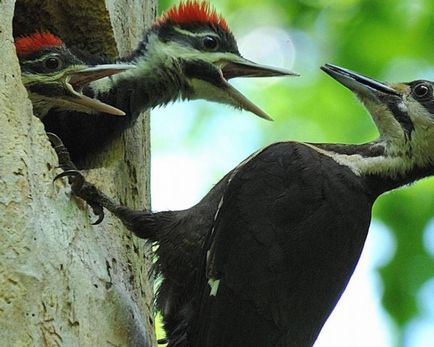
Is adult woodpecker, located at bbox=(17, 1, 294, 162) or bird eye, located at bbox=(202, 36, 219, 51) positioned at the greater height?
bird eye, located at bbox=(202, 36, 219, 51)

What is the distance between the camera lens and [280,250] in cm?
285

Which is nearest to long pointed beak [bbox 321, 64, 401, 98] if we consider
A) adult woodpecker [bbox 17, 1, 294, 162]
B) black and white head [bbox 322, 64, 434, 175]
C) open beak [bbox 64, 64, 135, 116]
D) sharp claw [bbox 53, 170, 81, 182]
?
black and white head [bbox 322, 64, 434, 175]

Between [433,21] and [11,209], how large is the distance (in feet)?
10.7

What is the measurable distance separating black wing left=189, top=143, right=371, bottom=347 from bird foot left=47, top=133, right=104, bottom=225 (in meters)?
0.35

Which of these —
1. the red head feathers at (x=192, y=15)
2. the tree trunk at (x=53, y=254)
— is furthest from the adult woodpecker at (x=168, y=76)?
the tree trunk at (x=53, y=254)

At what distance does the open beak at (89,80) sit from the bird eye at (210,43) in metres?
0.39

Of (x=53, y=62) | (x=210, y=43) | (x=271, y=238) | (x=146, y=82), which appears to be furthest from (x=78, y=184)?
(x=210, y=43)

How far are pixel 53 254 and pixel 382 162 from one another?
1.21 meters

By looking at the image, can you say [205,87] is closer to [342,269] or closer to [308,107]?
[342,269]

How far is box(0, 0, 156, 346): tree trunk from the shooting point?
2.25 meters

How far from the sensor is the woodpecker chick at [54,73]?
3.28m

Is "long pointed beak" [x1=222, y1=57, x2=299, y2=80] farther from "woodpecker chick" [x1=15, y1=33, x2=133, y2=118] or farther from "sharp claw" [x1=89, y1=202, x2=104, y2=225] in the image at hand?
"sharp claw" [x1=89, y1=202, x2=104, y2=225]

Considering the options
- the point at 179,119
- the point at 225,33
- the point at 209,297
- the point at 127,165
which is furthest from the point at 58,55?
the point at 179,119

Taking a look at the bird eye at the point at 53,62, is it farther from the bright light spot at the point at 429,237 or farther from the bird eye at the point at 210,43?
the bright light spot at the point at 429,237
